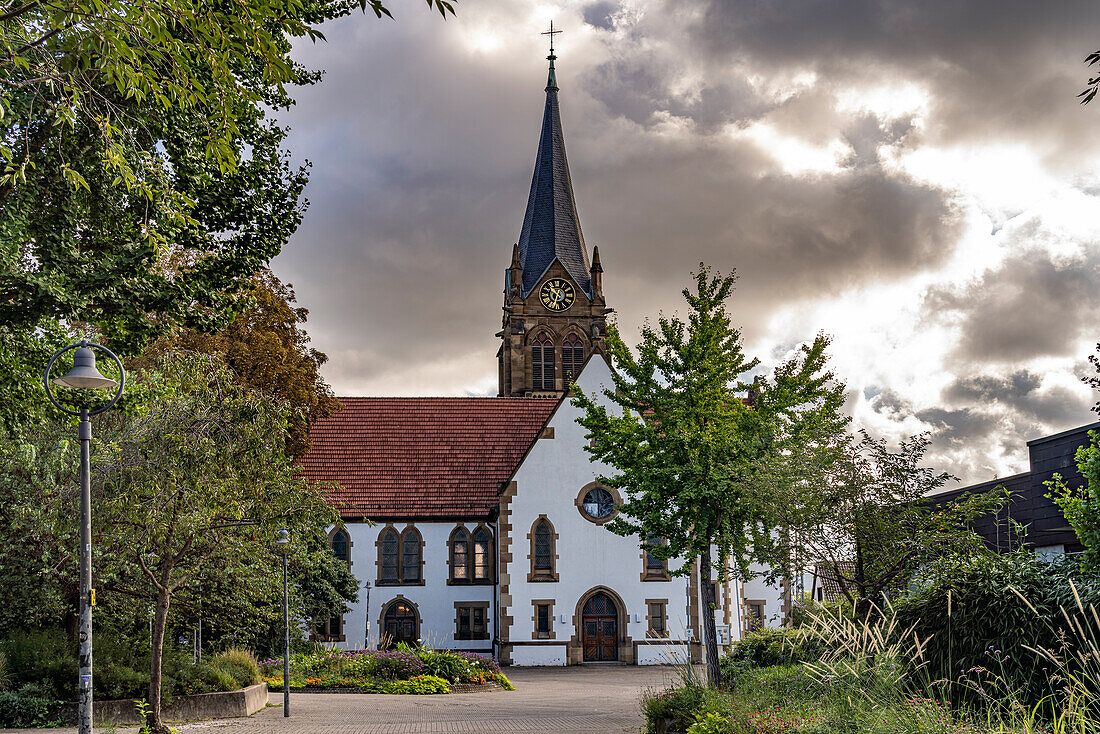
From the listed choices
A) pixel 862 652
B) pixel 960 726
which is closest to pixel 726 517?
pixel 862 652

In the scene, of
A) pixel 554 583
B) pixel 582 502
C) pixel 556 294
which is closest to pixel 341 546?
pixel 554 583

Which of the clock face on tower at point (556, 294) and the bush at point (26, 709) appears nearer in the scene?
→ the bush at point (26, 709)

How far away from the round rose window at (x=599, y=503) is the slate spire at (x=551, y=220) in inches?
1032

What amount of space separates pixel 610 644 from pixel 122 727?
23.1m

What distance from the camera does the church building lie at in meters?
38.1

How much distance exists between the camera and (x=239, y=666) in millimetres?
22422

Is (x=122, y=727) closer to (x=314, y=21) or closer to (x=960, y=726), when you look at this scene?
(x=314, y=21)

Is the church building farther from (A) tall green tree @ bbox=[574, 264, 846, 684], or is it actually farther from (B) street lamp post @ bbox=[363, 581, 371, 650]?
(A) tall green tree @ bbox=[574, 264, 846, 684]

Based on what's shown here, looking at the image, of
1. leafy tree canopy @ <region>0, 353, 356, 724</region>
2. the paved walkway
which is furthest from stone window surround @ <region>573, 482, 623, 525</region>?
leafy tree canopy @ <region>0, 353, 356, 724</region>

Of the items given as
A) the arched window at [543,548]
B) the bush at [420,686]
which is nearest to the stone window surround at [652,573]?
the arched window at [543,548]

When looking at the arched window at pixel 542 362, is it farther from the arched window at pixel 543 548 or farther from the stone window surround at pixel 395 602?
the stone window surround at pixel 395 602

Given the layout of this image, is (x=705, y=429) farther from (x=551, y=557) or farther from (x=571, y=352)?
(x=571, y=352)

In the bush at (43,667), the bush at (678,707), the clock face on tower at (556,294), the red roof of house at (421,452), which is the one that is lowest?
the bush at (678,707)

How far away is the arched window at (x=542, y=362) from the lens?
2441 inches
